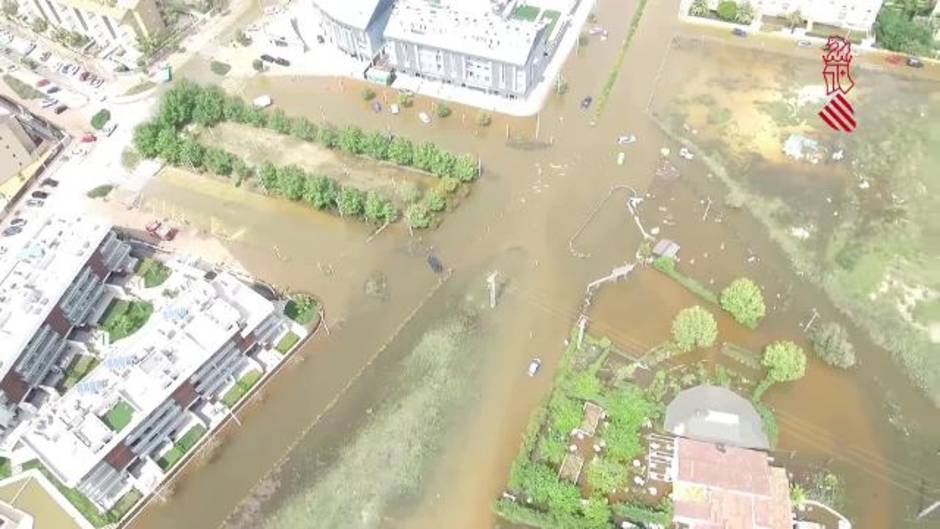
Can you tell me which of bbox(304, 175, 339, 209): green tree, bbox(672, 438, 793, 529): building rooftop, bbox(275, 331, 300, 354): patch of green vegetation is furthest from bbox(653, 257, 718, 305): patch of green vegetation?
bbox(275, 331, 300, 354): patch of green vegetation

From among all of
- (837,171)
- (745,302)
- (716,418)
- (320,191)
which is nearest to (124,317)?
(320,191)

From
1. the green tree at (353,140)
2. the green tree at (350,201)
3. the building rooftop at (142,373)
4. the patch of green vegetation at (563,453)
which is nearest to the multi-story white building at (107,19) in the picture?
the green tree at (353,140)

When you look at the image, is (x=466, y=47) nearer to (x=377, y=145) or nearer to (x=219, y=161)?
(x=377, y=145)

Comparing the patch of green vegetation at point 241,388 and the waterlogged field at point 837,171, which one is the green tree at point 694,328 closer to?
the waterlogged field at point 837,171

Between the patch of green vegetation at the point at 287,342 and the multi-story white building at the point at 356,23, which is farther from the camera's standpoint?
the multi-story white building at the point at 356,23

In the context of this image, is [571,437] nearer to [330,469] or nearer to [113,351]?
[330,469]

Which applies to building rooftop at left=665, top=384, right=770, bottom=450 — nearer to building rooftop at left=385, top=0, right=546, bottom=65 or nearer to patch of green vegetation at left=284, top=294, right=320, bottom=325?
patch of green vegetation at left=284, top=294, right=320, bottom=325

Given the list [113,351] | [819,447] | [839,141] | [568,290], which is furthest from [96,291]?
[839,141]
